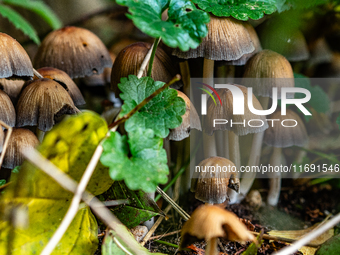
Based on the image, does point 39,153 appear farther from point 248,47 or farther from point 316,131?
point 316,131

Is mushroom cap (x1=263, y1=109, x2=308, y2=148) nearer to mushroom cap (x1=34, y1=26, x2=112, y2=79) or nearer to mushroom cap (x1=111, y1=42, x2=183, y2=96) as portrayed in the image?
mushroom cap (x1=111, y1=42, x2=183, y2=96)

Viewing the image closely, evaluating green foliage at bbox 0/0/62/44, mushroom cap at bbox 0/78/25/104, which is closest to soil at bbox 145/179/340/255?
mushroom cap at bbox 0/78/25/104

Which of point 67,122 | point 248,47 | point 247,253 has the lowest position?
point 247,253

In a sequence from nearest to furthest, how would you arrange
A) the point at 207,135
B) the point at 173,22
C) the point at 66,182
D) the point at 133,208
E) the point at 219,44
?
1. the point at 66,182
2. the point at 173,22
3. the point at 133,208
4. the point at 219,44
5. the point at 207,135

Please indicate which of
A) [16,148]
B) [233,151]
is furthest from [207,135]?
[16,148]

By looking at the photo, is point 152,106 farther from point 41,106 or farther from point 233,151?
point 233,151

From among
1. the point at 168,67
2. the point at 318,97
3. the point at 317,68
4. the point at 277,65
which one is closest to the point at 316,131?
the point at 318,97
